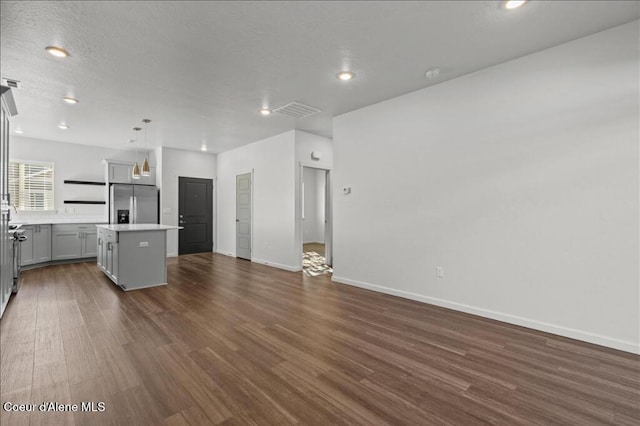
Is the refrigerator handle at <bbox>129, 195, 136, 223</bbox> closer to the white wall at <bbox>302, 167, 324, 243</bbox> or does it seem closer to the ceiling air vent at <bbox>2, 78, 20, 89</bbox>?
the ceiling air vent at <bbox>2, 78, 20, 89</bbox>

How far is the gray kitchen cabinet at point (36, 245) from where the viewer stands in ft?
19.2

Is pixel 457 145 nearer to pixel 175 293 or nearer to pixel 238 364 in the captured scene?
pixel 238 364

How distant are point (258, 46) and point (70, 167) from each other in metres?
7.03

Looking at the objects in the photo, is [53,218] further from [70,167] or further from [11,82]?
[11,82]

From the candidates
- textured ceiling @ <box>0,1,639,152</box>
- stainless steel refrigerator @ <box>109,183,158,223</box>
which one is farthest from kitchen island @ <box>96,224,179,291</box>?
stainless steel refrigerator @ <box>109,183,158,223</box>

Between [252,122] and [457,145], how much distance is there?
3577 mm

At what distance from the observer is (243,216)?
24.5 feet

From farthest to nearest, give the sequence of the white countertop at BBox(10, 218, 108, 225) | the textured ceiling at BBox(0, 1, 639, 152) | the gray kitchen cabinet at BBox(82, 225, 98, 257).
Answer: the gray kitchen cabinet at BBox(82, 225, 98, 257) → the white countertop at BBox(10, 218, 108, 225) → the textured ceiling at BBox(0, 1, 639, 152)

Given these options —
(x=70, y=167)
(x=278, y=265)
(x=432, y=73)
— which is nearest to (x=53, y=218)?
(x=70, y=167)

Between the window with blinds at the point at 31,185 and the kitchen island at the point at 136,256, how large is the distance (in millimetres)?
3350

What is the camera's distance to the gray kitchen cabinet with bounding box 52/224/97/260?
6.37 m

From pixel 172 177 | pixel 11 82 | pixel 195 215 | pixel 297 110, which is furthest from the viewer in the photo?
pixel 195 215

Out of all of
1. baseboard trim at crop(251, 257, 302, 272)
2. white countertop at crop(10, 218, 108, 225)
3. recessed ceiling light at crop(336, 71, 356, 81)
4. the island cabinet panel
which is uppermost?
recessed ceiling light at crop(336, 71, 356, 81)

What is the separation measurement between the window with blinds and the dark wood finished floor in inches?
158
